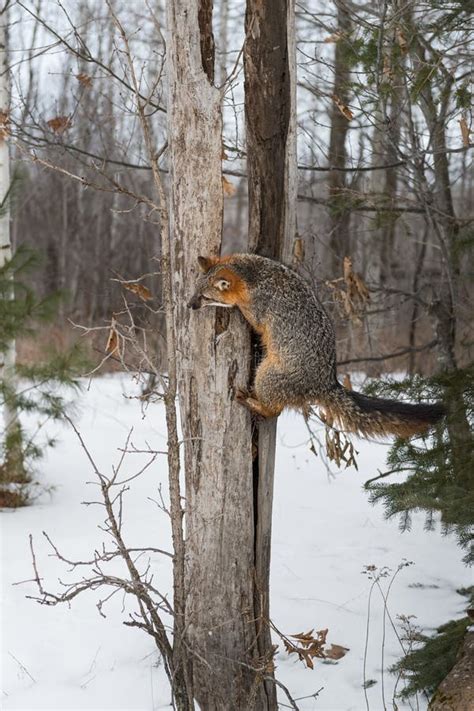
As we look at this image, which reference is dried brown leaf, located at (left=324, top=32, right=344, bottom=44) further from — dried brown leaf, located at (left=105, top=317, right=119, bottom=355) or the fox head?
dried brown leaf, located at (left=105, top=317, right=119, bottom=355)

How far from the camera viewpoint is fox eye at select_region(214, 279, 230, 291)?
12.5ft

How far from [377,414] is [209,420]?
2.91 ft

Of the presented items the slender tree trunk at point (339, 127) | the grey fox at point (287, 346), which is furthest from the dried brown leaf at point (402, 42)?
the grey fox at point (287, 346)

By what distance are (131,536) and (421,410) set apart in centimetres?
358

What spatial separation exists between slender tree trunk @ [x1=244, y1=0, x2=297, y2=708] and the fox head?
388 mm

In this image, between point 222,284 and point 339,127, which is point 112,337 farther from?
point 339,127

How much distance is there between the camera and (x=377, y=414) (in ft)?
13.3

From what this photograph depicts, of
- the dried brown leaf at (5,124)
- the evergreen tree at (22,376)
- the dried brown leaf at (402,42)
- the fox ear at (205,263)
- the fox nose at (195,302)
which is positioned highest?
the dried brown leaf at (402,42)

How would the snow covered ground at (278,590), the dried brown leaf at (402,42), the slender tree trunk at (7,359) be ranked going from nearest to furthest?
the snow covered ground at (278,590), the dried brown leaf at (402,42), the slender tree trunk at (7,359)

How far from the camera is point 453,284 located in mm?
6340

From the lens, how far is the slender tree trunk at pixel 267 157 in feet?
12.8

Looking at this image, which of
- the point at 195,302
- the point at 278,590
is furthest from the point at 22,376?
the point at 195,302

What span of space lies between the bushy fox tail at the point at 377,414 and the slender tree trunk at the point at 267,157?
0.38 metres

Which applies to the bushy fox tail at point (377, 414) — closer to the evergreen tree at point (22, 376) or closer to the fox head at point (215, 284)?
the fox head at point (215, 284)
